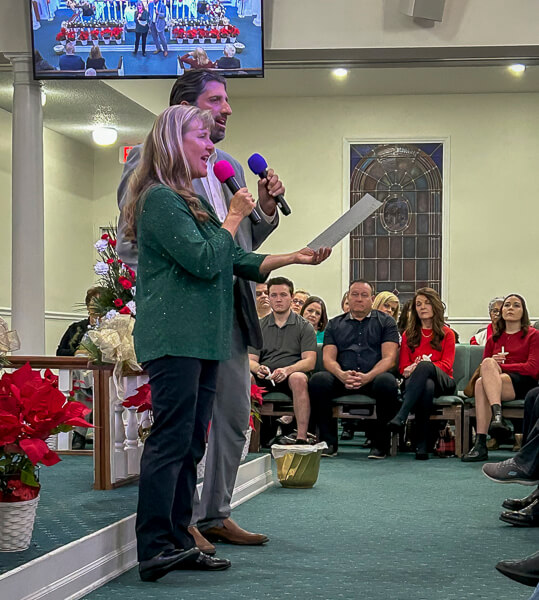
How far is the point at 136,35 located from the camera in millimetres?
6172

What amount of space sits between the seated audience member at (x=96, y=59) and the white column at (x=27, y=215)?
661 mm

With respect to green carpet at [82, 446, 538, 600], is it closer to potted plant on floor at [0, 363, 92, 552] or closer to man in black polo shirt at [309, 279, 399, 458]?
potted plant on floor at [0, 363, 92, 552]

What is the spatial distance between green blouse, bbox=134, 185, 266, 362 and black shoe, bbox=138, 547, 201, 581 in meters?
0.54

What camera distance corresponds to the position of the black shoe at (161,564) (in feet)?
Result: 8.29

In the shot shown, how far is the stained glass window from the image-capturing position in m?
10.7

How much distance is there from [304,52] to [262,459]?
10.1ft

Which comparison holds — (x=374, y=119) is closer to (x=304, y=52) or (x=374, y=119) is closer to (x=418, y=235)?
(x=418, y=235)

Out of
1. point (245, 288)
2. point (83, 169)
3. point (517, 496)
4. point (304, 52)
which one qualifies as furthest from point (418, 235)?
point (245, 288)

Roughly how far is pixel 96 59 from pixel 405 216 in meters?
5.29

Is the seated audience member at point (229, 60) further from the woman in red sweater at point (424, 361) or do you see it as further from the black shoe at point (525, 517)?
the black shoe at point (525, 517)

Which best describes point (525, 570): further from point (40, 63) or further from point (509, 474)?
point (40, 63)

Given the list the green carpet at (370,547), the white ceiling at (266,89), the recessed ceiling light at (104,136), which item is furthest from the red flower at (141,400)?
the recessed ceiling light at (104,136)

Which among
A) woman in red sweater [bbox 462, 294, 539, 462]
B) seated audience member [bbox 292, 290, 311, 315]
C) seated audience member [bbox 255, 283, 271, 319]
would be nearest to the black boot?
woman in red sweater [bbox 462, 294, 539, 462]

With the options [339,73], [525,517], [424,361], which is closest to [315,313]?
[424,361]
